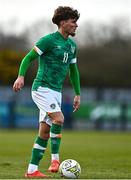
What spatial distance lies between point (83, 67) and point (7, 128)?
19.3 metres

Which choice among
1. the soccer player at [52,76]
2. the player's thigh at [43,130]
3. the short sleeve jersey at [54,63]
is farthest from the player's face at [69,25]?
the player's thigh at [43,130]

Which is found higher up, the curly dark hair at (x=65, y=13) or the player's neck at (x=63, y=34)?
the curly dark hair at (x=65, y=13)

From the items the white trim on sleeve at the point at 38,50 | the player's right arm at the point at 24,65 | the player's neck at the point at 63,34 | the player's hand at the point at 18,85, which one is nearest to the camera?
the player's hand at the point at 18,85

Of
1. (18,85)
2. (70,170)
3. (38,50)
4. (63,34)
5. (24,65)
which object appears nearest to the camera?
(18,85)

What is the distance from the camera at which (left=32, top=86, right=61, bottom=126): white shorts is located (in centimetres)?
1141

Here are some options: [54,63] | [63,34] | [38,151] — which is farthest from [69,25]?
[38,151]

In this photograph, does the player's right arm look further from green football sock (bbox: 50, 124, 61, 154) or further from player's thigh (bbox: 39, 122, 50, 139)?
green football sock (bbox: 50, 124, 61, 154)

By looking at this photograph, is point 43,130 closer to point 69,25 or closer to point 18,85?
point 18,85

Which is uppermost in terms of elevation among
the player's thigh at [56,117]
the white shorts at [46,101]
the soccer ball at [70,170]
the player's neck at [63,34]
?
the player's neck at [63,34]

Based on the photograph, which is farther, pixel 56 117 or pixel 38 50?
pixel 56 117

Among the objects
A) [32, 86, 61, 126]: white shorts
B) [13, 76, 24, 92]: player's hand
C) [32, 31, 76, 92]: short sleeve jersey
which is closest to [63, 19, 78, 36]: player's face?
[32, 31, 76, 92]: short sleeve jersey

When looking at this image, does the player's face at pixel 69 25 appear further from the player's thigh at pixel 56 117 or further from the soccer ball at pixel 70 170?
the soccer ball at pixel 70 170

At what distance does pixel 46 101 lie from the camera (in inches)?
449

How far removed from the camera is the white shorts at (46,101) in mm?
11414
